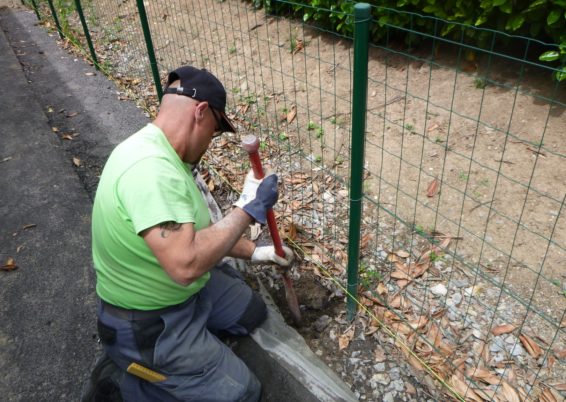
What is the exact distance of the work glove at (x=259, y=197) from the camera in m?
2.16

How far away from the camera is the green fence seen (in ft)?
8.46

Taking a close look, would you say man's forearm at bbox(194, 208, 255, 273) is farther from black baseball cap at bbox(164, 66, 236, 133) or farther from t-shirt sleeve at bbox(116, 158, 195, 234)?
black baseball cap at bbox(164, 66, 236, 133)

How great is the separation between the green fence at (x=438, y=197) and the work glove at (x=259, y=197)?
44 cm

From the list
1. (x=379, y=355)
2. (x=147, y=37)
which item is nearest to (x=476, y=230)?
(x=379, y=355)

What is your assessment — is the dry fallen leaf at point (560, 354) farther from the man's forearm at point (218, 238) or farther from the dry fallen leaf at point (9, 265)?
the dry fallen leaf at point (9, 265)

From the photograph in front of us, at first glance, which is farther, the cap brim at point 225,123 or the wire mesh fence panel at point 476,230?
the wire mesh fence panel at point 476,230

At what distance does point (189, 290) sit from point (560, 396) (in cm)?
202

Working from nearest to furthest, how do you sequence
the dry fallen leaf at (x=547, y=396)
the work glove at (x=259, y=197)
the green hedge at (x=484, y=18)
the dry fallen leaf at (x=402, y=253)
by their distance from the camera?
the work glove at (x=259, y=197), the dry fallen leaf at (x=547, y=396), the dry fallen leaf at (x=402, y=253), the green hedge at (x=484, y=18)

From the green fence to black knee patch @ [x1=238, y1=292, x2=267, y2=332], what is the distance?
0.54 meters

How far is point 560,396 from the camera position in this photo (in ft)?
7.91

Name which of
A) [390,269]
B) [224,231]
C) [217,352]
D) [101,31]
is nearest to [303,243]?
[390,269]

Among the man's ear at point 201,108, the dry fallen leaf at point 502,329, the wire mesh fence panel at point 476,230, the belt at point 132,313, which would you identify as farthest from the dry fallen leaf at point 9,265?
the dry fallen leaf at point 502,329

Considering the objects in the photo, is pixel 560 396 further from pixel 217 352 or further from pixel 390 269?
pixel 217 352

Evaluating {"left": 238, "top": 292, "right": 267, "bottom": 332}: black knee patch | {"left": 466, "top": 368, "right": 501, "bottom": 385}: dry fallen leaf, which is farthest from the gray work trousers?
{"left": 466, "top": 368, "right": 501, "bottom": 385}: dry fallen leaf
